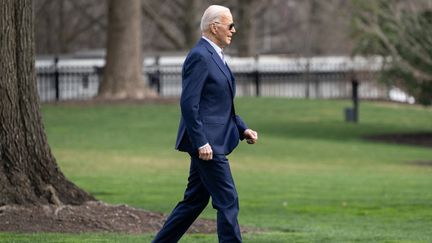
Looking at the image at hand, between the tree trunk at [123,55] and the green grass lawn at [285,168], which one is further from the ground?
the tree trunk at [123,55]

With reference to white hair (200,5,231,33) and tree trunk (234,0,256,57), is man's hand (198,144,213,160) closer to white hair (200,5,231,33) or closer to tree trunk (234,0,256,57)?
white hair (200,5,231,33)

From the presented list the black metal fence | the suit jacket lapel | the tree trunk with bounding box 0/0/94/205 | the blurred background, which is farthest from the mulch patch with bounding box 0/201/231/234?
the black metal fence

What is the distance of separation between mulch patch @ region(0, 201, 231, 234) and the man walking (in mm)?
2693

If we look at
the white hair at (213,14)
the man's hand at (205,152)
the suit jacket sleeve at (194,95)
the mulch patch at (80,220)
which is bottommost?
the mulch patch at (80,220)

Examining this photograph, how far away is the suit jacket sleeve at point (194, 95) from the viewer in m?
8.48

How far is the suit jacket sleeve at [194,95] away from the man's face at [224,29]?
252 mm

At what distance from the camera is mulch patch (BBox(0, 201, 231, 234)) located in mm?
11102

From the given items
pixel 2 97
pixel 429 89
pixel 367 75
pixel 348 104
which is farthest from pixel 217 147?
pixel 367 75

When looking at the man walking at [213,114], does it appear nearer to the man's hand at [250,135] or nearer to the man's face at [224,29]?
the man's face at [224,29]

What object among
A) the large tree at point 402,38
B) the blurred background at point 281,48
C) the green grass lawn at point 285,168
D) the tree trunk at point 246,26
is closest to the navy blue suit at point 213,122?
the green grass lawn at point 285,168

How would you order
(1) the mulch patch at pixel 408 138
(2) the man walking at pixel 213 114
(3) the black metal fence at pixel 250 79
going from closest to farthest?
(2) the man walking at pixel 213 114
(1) the mulch patch at pixel 408 138
(3) the black metal fence at pixel 250 79

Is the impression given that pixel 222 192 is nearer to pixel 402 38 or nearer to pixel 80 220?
pixel 80 220

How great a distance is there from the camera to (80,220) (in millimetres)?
11414

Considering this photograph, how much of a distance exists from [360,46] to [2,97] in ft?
64.7
